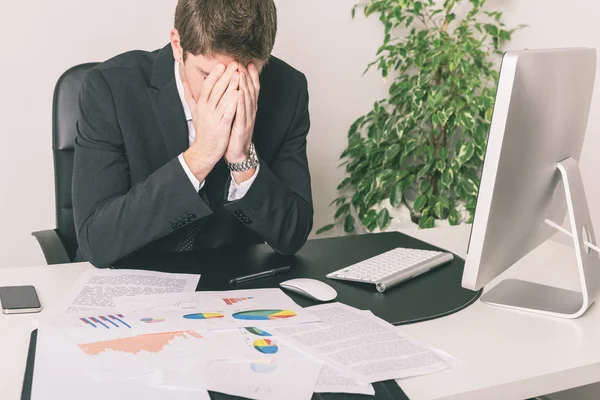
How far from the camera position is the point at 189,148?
4.81ft

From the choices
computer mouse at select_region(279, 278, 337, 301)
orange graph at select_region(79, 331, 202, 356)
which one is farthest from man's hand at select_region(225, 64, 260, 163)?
orange graph at select_region(79, 331, 202, 356)

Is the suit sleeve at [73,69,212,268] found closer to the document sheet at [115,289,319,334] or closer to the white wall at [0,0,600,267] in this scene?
the document sheet at [115,289,319,334]

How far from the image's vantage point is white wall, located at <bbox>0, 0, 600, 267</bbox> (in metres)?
2.38

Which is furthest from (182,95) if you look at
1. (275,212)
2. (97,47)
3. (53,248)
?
(97,47)

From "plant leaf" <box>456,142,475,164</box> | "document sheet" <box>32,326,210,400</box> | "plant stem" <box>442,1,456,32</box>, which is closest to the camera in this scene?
"document sheet" <box>32,326,210,400</box>

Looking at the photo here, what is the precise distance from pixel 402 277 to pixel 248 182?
1.28 ft

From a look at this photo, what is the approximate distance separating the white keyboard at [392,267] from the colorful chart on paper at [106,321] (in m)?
0.44

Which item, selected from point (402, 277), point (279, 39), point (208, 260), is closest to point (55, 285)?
point (208, 260)

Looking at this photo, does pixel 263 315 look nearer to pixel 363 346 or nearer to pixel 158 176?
pixel 363 346

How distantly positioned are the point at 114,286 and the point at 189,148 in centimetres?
33

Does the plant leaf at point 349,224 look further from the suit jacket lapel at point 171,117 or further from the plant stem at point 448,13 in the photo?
the suit jacket lapel at point 171,117

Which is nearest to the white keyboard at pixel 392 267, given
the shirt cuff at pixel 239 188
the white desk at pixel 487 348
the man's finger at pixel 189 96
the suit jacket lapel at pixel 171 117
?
the white desk at pixel 487 348

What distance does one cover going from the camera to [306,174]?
1758 millimetres

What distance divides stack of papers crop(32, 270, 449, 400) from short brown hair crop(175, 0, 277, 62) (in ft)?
1.61
